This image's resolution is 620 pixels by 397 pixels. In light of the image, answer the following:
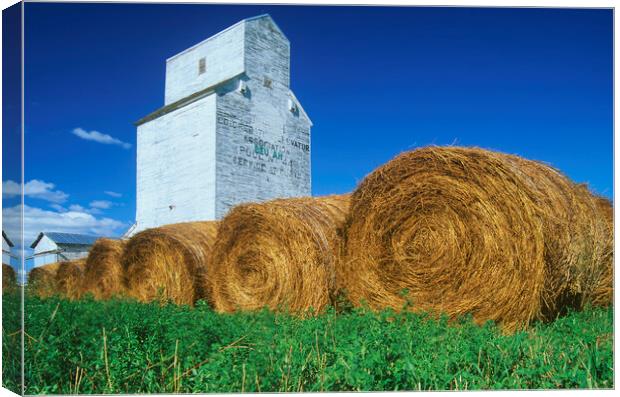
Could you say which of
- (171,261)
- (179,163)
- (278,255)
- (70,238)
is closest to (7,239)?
(278,255)

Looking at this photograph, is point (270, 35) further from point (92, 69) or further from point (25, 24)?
point (25, 24)

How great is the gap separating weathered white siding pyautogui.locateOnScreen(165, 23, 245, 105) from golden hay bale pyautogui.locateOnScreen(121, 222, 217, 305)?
2.62 meters

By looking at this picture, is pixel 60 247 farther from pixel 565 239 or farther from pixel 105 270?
pixel 565 239

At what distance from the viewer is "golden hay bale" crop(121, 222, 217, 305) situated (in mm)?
5719

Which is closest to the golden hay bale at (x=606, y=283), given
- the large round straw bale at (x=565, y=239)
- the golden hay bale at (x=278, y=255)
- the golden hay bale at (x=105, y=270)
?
the large round straw bale at (x=565, y=239)

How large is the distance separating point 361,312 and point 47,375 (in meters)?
1.81

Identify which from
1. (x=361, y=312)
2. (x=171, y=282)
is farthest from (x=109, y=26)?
(x=171, y=282)

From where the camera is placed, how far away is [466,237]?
3834 millimetres

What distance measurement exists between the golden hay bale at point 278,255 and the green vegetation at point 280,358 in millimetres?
1242

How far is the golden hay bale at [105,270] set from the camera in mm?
6602

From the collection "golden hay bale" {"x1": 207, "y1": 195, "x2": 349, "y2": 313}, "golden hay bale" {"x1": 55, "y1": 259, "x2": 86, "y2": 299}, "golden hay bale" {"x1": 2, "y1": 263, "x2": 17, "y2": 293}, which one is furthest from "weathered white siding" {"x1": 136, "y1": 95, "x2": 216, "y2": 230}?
"golden hay bale" {"x1": 2, "y1": 263, "x2": 17, "y2": 293}

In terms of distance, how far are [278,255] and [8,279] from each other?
7.56 ft

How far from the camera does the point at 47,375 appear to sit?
2785mm

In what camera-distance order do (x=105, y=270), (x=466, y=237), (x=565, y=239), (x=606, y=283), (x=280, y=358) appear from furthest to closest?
(x=105, y=270) < (x=606, y=283) < (x=466, y=237) < (x=565, y=239) < (x=280, y=358)
